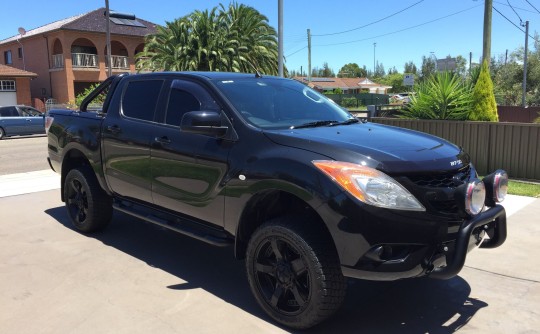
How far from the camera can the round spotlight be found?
329 cm

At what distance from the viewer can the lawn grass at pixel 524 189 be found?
7.98 m

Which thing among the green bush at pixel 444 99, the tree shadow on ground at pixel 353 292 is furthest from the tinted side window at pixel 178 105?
the green bush at pixel 444 99

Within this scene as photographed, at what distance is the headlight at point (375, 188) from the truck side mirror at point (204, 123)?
116 cm

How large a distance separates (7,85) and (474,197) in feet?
127

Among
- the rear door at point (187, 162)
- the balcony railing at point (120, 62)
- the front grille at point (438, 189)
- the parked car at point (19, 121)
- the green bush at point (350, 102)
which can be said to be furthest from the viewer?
the green bush at point (350, 102)

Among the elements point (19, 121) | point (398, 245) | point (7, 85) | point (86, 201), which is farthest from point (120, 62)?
point (398, 245)

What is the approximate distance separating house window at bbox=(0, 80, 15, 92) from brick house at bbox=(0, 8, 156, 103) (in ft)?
11.3

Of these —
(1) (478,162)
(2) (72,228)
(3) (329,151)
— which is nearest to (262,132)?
(3) (329,151)

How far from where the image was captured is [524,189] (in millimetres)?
8297

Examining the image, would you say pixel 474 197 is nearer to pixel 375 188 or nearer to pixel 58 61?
pixel 375 188

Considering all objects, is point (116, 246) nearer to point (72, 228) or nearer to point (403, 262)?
point (72, 228)

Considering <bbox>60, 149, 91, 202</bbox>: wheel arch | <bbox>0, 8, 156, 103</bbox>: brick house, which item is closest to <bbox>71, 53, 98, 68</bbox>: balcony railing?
<bbox>0, 8, 156, 103</bbox>: brick house

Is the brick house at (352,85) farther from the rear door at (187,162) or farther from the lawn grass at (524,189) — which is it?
the rear door at (187,162)

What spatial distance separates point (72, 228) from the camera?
6.16 m
